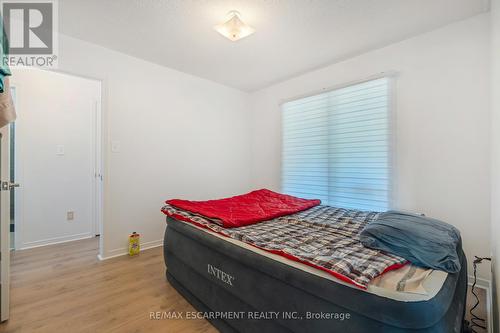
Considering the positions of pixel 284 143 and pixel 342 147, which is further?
pixel 284 143

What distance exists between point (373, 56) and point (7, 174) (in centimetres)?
361

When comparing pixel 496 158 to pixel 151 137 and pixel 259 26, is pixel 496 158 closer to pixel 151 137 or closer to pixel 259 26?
pixel 259 26

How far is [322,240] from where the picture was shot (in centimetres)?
144

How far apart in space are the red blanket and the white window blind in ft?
1.76

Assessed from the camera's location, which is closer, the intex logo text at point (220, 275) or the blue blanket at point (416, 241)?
the blue blanket at point (416, 241)

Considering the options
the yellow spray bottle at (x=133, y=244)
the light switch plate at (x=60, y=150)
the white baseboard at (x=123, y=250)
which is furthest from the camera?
the light switch plate at (x=60, y=150)

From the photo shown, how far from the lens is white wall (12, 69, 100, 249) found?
281cm

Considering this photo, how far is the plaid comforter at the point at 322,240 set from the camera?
0.98 meters

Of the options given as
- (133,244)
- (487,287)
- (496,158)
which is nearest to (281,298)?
(496,158)

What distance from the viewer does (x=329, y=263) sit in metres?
1.01

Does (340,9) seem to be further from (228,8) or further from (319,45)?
(228,8)

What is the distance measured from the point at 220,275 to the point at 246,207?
0.96m

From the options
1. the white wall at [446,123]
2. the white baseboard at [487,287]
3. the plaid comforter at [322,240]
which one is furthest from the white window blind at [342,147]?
the white baseboard at [487,287]

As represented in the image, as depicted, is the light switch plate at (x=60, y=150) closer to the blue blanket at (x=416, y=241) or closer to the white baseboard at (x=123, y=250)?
the white baseboard at (x=123, y=250)
